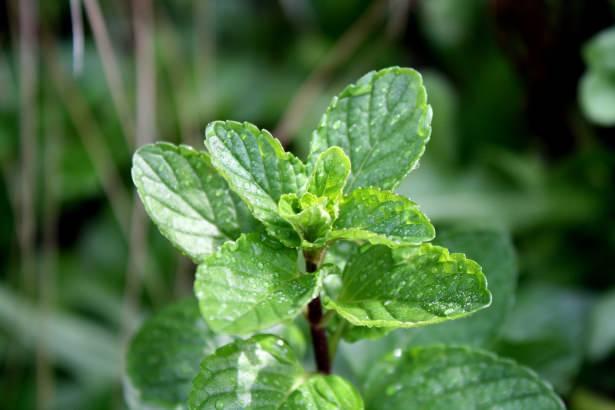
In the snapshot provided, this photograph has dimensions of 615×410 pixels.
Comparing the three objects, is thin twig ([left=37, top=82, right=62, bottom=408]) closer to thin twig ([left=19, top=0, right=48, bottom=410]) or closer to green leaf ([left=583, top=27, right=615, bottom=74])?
thin twig ([left=19, top=0, right=48, bottom=410])

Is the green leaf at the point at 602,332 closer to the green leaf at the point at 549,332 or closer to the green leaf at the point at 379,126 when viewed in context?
the green leaf at the point at 549,332

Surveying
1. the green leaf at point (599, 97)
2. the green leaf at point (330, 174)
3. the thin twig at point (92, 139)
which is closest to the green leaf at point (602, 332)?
the green leaf at point (599, 97)

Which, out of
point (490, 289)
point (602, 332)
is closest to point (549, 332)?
point (602, 332)

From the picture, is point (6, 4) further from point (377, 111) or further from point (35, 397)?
point (377, 111)

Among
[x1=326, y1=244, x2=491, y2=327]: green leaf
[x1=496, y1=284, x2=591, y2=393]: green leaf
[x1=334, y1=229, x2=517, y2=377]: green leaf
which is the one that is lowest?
[x1=496, y1=284, x2=591, y2=393]: green leaf

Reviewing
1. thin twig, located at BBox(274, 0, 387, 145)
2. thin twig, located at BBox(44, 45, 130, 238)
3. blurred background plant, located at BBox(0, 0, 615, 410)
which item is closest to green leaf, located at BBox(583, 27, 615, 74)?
blurred background plant, located at BBox(0, 0, 615, 410)

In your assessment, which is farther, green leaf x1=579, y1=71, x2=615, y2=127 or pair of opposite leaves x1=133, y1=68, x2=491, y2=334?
green leaf x1=579, y1=71, x2=615, y2=127

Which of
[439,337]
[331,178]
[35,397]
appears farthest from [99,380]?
[331,178]

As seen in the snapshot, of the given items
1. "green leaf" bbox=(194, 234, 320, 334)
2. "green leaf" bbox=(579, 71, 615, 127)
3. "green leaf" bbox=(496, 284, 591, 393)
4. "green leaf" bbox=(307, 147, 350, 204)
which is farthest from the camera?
"green leaf" bbox=(579, 71, 615, 127)
